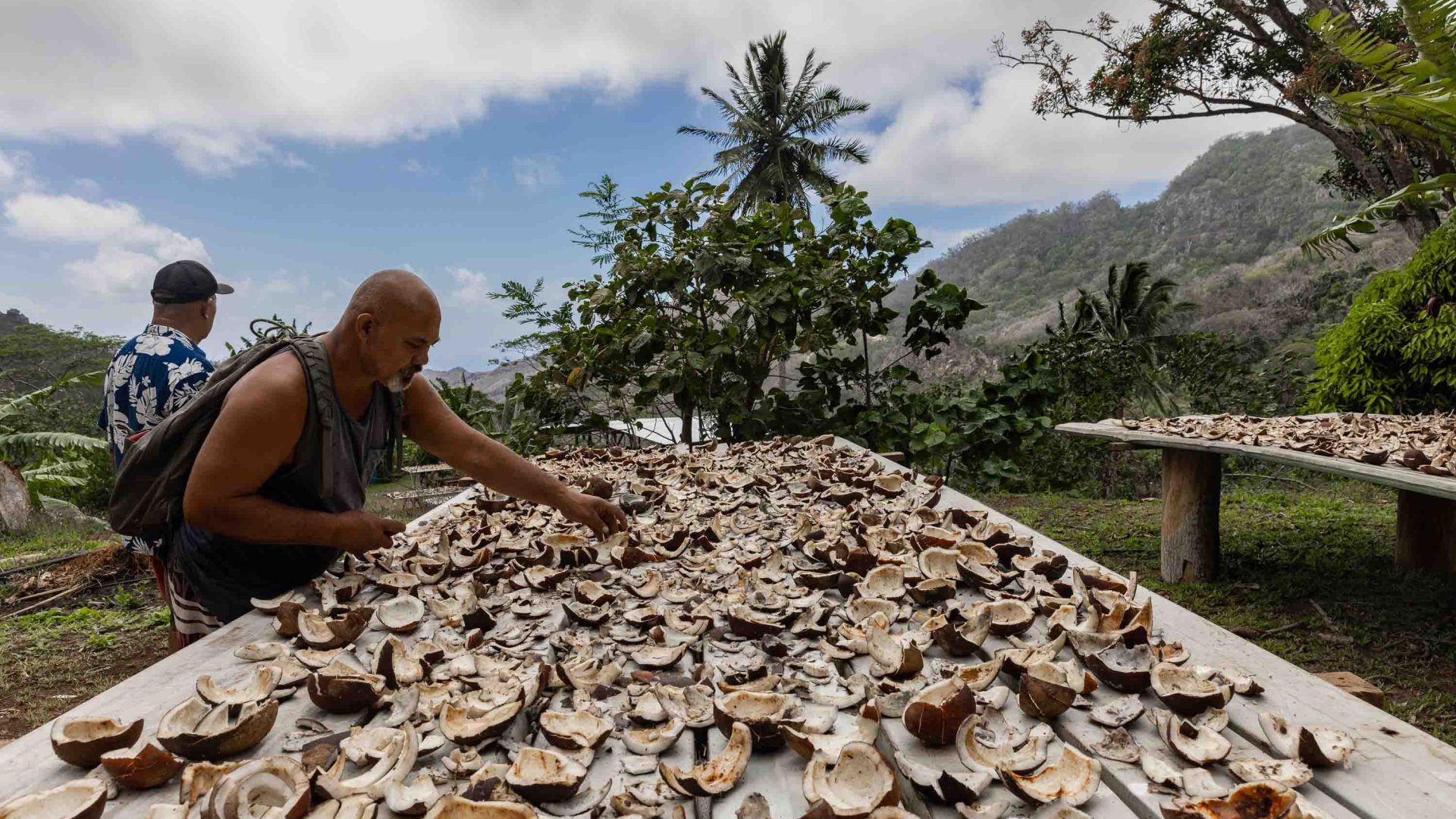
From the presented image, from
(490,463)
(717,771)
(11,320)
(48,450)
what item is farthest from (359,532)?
(11,320)

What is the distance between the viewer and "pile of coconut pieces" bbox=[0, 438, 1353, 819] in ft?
2.42

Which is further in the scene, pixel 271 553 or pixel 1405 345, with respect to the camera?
pixel 1405 345

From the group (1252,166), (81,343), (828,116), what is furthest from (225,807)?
(1252,166)

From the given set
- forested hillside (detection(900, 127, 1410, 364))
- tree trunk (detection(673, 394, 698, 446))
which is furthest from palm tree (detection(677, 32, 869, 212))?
tree trunk (detection(673, 394, 698, 446))

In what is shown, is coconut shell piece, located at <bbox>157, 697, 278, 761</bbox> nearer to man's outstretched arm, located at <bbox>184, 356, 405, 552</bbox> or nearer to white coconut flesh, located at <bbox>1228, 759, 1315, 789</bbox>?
man's outstretched arm, located at <bbox>184, 356, 405, 552</bbox>

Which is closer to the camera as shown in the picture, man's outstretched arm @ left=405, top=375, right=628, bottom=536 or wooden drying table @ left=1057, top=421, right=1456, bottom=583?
man's outstretched arm @ left=405, top=375, right=628, bottom=536

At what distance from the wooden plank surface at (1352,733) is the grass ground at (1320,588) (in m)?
1.92

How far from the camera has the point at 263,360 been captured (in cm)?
161

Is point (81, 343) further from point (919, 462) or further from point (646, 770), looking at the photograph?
point (646, 770)

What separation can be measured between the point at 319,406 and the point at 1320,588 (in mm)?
4278

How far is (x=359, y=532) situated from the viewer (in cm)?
156

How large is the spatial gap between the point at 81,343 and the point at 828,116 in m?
16.3

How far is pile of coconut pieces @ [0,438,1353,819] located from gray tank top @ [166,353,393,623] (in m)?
0.13

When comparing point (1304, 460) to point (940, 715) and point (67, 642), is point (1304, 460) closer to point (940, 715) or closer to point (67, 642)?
point (940, 715)
